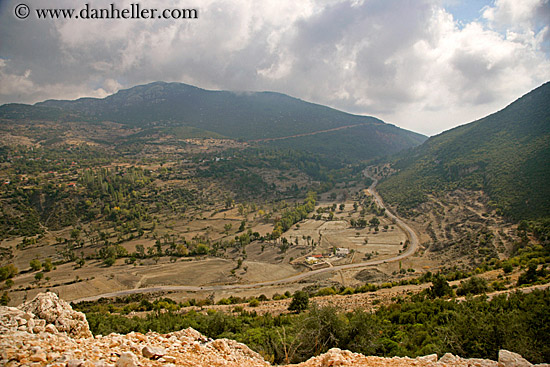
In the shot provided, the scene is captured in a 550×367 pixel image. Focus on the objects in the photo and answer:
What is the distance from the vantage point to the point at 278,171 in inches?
5610

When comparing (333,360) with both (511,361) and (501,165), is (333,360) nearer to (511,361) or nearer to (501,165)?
(511,361)

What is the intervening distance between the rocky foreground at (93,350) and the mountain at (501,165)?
58.0m

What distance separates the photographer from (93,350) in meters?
5.73

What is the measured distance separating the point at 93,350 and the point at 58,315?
2252 mm

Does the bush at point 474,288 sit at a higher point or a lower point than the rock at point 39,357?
lower

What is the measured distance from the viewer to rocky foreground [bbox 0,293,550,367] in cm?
493

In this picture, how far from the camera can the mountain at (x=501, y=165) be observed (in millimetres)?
53547

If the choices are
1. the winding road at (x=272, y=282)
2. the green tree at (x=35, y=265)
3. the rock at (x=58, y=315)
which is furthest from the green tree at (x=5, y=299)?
the rock at (x=58, y=315)

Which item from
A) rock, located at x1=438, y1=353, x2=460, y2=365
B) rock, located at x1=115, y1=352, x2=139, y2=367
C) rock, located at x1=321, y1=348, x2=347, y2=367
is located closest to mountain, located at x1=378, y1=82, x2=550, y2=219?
rock, located at x1=438, y1=353, x2=460, y2=365

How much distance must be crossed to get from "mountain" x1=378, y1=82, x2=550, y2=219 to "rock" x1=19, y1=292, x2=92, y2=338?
6452 cm

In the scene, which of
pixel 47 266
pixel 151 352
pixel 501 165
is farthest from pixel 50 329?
pixel 501 165

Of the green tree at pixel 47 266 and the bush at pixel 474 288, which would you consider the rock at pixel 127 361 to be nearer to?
the bush at pixel 474 288

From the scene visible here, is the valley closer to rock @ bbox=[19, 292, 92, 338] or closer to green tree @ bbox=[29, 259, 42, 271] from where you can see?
green tree @ bbox=[29, 259, 42, 271]

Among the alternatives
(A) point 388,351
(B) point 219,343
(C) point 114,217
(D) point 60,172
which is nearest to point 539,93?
(A) point 388,351
